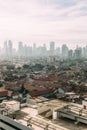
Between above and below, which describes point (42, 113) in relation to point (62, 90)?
above

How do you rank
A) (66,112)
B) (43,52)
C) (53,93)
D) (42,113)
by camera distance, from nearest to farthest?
1. (66,112)
2. (42,113)
3. (53,93)
4. (43,52)

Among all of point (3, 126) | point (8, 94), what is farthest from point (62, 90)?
point (3, 126)

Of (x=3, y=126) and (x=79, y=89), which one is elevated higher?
(x=3, y=126)

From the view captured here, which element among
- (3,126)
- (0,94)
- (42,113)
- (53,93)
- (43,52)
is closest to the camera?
(3,126)

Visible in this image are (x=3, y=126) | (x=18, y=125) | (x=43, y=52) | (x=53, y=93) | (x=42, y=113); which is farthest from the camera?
(x=43, y=52)

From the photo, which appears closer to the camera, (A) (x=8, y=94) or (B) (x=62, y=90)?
(A) (x=8, y=94)

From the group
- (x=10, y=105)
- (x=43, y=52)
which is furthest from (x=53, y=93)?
(x=43, y=52)

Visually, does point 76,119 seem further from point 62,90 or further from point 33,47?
A: point 33,47

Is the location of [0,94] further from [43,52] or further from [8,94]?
[43,52]

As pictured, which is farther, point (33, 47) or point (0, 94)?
point (33, 47)
